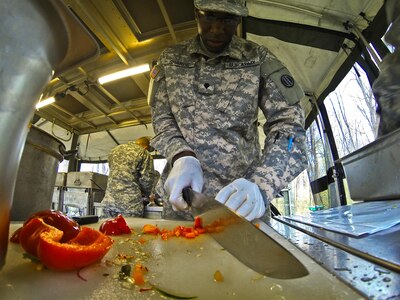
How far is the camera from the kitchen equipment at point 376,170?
112 cm

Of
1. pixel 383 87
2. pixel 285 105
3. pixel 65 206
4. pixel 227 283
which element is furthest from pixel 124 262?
pixel 65 206

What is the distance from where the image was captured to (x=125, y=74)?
3285 millimetres

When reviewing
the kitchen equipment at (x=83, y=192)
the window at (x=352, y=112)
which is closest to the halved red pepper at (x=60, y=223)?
the window at (x=352, y=112)

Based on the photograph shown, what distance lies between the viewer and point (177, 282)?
0.46 m

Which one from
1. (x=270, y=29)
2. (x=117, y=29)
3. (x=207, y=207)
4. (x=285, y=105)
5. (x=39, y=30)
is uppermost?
(x=117, y=29)

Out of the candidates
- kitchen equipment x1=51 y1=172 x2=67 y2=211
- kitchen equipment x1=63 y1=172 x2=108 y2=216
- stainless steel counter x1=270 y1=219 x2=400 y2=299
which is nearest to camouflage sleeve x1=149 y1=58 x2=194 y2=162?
stainless steel counter x1=270 y1=219 x2=400 y2=299

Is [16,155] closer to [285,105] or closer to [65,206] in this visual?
[285,105]

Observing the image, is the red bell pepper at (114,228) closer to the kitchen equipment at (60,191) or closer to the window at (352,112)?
the window at (352,112)

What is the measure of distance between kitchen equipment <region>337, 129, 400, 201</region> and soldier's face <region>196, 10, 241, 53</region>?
2.92 feet

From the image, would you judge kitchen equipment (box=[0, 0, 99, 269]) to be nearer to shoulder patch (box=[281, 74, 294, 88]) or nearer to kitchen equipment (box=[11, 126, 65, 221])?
kitchen equipment (box=[11, 126, 65, 221])

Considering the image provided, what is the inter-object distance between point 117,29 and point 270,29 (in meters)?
1.56

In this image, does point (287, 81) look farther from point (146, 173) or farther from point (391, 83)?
point (146, 173)

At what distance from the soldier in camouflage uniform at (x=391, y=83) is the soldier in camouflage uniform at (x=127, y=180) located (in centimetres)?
267

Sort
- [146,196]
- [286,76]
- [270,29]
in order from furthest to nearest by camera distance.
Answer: [146,196] < [270,29] < [286,76]
